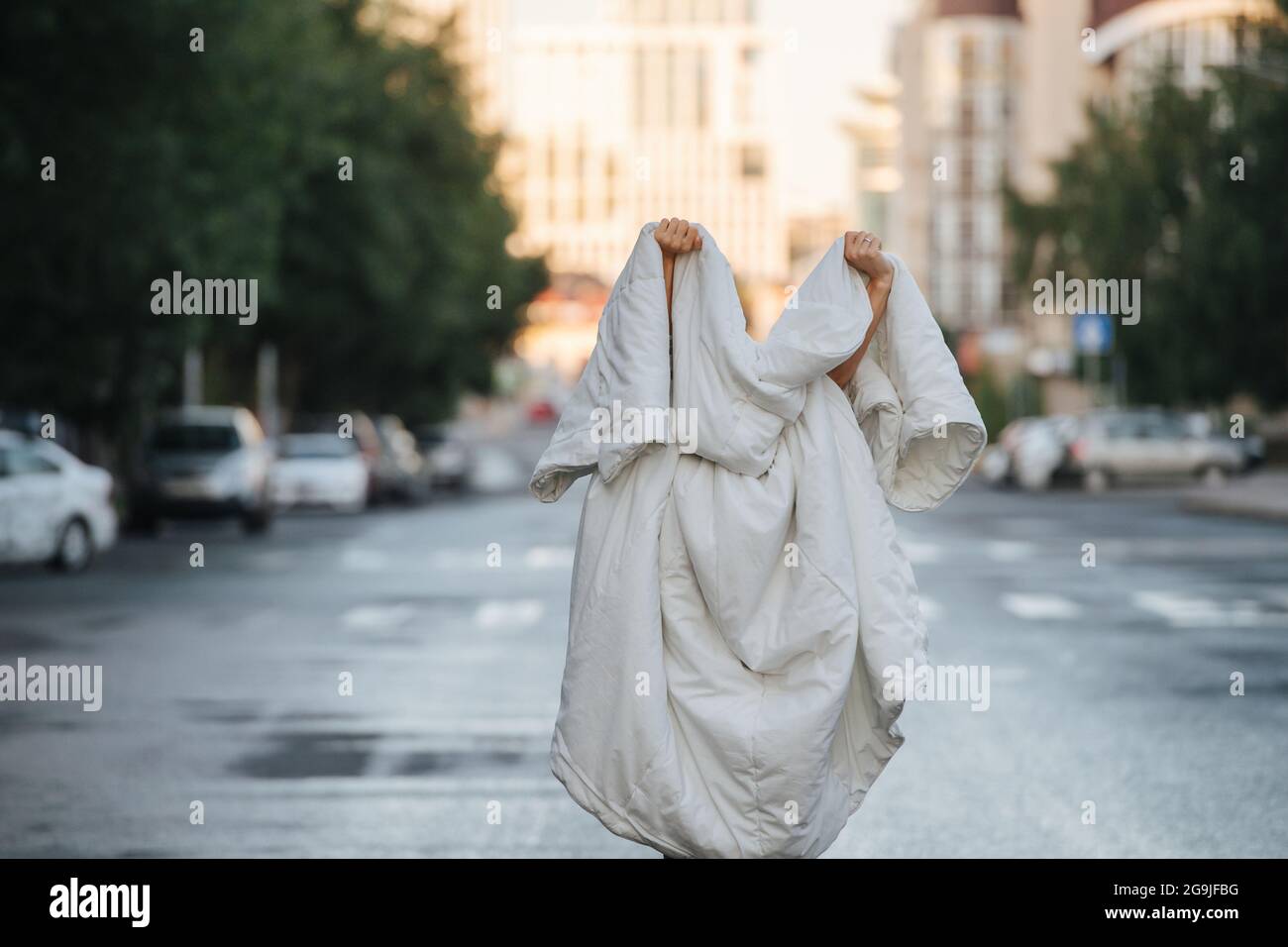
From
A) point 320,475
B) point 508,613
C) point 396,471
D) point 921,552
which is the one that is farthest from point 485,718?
point 396,471

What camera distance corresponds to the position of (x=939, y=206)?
116125 millimetres

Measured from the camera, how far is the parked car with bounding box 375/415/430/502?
41.4 metres

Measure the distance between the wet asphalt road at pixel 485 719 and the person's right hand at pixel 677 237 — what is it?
2.45 metres

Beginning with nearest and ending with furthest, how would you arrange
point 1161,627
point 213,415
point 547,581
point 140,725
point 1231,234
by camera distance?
point 140,725
point 1161,627
point 547,581
point 213,415
point 1231,234

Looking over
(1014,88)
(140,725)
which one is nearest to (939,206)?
(1014,88)

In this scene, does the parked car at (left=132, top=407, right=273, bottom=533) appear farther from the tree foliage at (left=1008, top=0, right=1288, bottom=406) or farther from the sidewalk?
the tree foliage at (left=1008, top=0, right=1288, bottom=406)

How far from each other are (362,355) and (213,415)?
19780mm

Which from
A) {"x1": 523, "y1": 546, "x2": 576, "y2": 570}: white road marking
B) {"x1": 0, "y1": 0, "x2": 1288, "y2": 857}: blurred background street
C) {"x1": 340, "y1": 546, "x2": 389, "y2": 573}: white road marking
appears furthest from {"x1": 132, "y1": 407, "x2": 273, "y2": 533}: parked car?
{"x1": 523, "y1": 546, "x2": 576, "y2": 570}: white road marking

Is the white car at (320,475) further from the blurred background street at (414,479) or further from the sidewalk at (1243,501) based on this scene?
the sidewalk at (1243,501)

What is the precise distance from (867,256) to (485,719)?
575 centimetres

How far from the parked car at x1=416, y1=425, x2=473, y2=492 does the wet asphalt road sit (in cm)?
2878

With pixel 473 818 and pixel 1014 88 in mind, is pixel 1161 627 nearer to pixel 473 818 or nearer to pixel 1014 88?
pixel 473 818

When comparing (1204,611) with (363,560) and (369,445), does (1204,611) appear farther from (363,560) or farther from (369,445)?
(369,445)

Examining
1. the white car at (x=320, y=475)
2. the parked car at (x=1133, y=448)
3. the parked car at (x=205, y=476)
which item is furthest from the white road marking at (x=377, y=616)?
the parked car at (x=1133, y=448)
